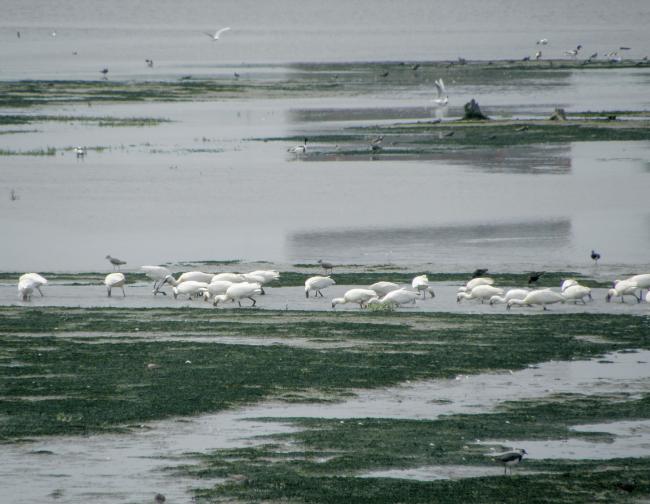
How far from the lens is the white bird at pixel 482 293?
22.6 metres

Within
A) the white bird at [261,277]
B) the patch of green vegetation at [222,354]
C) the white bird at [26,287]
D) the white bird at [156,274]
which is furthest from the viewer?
the white bird at [156,274]

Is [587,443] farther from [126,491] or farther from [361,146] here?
[361,146]

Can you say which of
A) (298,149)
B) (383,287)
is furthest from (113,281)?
(298,149)

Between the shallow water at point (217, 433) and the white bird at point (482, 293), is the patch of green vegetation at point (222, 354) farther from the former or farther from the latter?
the white bird at point (482, 293)

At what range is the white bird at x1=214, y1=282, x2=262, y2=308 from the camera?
74.4ft

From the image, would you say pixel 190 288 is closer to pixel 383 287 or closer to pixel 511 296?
pixel 383 287

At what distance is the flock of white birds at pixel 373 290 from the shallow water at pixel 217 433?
4338 mm

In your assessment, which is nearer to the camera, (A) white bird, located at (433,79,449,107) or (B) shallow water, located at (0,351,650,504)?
(B) shallow water, located at (0,351,650,504)

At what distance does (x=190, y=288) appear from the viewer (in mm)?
23562

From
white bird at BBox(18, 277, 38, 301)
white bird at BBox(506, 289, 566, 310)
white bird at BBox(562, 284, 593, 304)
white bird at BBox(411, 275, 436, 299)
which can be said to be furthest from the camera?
white bird at BBox(18, 277, 38, 301)

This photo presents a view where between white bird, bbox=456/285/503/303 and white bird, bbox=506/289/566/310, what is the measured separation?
1.16 feet

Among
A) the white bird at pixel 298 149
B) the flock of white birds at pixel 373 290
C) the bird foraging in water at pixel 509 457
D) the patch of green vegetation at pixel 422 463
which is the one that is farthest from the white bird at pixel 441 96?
the bird foraging in water at pixel 509 457

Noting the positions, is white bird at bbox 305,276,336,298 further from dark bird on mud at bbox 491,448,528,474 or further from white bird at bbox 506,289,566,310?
dark bird on mud at bbox 491,448,528,474

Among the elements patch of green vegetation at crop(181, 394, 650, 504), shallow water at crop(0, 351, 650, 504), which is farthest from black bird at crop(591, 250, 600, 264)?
patch of green vegetation at crop(181, 394, 650, 504)
